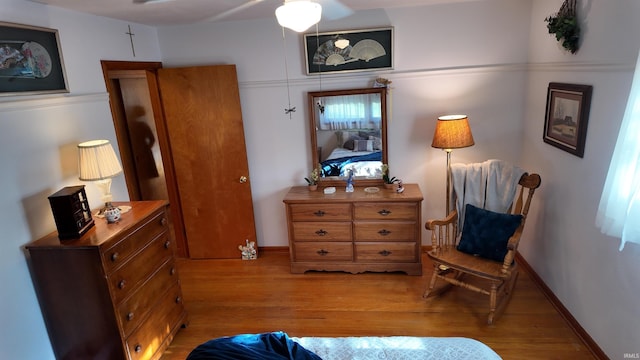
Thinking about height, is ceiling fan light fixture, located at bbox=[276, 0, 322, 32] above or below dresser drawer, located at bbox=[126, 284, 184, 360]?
above

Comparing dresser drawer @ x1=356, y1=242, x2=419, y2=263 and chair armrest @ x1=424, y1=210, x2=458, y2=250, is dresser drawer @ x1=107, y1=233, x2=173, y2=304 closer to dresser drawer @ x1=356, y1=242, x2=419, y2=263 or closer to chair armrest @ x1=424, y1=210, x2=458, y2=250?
dresser drawer @ x1=356, y1=242, x2=419, y2=263

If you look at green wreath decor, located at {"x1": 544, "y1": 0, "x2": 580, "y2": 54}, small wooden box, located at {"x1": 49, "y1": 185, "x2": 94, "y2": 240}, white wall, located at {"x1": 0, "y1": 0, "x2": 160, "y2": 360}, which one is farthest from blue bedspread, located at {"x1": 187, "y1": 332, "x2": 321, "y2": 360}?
green wreath decor, located at {"x1": 544, "y1": 0, "x2": 580, "y2": 54}

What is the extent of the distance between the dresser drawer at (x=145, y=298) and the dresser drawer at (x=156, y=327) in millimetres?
51

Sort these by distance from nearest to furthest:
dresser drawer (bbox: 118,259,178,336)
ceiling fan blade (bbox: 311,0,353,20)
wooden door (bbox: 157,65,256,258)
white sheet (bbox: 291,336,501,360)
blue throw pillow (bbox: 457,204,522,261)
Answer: white sheet (bbox: 291,336,501,360), dresser drawer (bbox: 118,259,178,336), blue throw pillow (bbox: 457,204,522,261), ceiling fan blade (bbox: 311,0,353,20), wooden door (bbox: 157,65,256,258)

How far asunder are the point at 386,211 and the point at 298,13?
6.10 feet

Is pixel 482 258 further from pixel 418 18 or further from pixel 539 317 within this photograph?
pixel 418 18

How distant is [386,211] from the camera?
130 inches

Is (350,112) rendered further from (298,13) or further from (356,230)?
(298,13)

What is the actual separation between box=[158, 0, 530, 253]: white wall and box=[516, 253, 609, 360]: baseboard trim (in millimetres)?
945

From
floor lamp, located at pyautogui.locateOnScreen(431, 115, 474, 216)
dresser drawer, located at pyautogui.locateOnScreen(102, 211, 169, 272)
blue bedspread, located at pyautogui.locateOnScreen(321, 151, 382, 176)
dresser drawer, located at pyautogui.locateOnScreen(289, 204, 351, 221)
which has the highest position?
floor lamp, located at pyautogui.locateOnScreen(431, 115, 474, 216)

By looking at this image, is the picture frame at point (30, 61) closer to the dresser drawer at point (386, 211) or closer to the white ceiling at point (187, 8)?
the white ceiling at point (187, 8)

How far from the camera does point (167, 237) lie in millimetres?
2660

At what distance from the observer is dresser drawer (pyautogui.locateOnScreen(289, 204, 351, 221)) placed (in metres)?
3.38

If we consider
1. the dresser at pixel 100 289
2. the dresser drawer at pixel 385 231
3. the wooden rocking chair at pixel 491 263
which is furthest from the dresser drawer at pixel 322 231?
Result: the dresser at pixel 100 289
